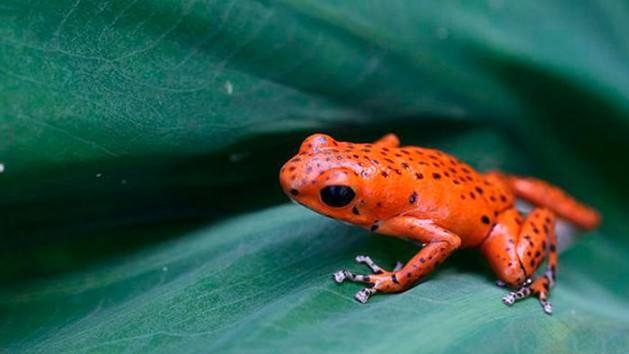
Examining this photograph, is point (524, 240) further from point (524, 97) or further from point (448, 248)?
point (524, 97)

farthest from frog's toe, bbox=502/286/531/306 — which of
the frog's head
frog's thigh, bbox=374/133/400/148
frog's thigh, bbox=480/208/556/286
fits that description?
frog's thigh, bbox=374/133/400/148

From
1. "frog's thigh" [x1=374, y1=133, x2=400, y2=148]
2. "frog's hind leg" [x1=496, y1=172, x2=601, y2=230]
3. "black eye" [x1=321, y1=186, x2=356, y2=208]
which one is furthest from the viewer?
"frog's hind leg" [x1=496, y1=172, x2=601, y2=230]

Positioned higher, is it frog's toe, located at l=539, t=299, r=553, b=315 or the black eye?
the black eye

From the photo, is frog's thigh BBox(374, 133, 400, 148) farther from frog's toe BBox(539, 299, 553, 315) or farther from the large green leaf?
frog's toe BBox(539, 299, 553, 315)

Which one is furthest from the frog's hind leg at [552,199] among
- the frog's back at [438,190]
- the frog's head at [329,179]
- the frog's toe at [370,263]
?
the frog's toe at [370,263]

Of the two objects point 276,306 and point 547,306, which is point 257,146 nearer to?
point 276,306

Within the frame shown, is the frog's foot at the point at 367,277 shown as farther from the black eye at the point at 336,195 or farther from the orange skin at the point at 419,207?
the black eye at the point at 336,195

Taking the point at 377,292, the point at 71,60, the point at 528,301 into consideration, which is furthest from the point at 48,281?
the point at 528,301
